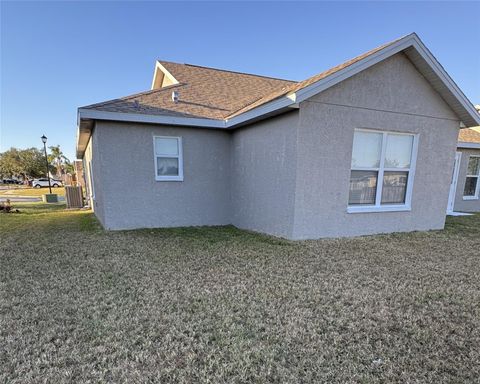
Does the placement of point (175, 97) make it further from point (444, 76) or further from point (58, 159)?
point (58, 159)

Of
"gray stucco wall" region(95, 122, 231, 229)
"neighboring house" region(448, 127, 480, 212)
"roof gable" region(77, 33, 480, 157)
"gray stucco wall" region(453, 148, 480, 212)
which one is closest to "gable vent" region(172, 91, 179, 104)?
"roof gable" region(77, 33, 480, 157)

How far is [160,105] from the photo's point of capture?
746 centimetres

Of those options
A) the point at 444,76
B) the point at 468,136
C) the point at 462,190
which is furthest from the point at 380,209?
the point at 468,136

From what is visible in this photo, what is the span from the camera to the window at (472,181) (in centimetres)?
1091

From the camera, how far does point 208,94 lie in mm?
9008

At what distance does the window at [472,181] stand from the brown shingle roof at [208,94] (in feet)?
29.3

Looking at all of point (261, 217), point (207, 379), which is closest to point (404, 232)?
point (261, 217)

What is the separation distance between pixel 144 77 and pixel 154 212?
1236 cm

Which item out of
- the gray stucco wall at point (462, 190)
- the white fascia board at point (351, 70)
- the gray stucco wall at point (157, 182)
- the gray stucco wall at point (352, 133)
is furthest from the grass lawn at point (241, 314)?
the gray stucco wall at point (462, 190)

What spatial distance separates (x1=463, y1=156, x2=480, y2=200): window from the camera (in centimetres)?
1091

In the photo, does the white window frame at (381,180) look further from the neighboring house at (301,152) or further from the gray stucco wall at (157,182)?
the gray stucco wall at (157,182)

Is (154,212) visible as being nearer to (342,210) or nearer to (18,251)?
(18,251)

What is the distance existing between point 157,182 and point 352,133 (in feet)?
18.2

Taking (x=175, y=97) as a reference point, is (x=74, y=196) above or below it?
below
